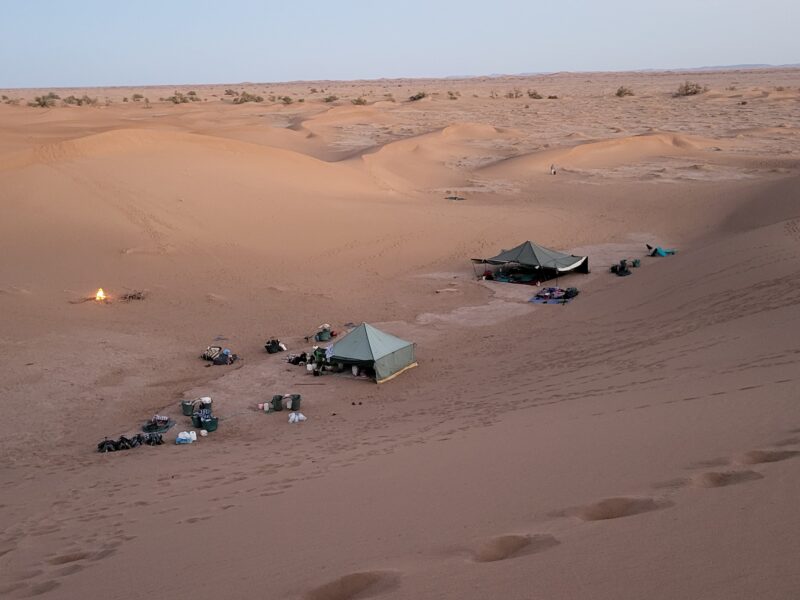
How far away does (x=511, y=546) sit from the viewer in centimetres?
473

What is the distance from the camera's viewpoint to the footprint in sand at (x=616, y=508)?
16.2ft

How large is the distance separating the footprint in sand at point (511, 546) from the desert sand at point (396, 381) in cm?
3

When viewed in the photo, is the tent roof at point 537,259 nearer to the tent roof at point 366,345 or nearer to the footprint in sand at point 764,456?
the tent roof at point 366,345

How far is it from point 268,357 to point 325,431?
423cm

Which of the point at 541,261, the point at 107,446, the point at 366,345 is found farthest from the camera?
the point at 541,261

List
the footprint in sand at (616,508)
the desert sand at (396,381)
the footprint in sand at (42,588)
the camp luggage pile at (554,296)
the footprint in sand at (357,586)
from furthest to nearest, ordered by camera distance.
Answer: the camp luggage pile at (554,296) → the footprint in sand at (42,588) → the footprint in sand at (616,508) → the desert sand at (396,381) → the footprint in sand at (357,586)

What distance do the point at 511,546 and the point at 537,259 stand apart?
50.1ft

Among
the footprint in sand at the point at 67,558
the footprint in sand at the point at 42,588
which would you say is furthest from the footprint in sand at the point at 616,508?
the footprint in sand at the point at 67,558

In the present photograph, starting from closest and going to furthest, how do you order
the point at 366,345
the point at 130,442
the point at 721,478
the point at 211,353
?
the point at 721,478 → the point at 130,442 → the point at 366,345 → the point at 211,353

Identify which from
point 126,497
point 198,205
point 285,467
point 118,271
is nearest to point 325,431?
point 285,467

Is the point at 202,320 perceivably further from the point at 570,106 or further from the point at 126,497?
the point at 570,106

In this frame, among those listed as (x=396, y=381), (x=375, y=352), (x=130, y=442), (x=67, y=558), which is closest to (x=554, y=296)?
(x=396, y=381)

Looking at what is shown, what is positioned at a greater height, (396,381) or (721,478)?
(721,478)

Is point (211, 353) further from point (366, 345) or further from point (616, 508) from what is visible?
point (616, 508)
